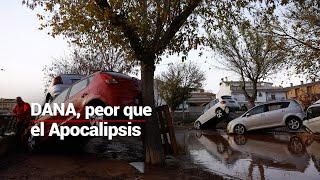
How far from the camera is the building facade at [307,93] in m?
36.5

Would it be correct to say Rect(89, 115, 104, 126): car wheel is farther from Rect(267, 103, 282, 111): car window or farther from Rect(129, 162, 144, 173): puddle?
Rect(267, 103, 282, 111): car window

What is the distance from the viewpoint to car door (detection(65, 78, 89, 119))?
10.7 metres

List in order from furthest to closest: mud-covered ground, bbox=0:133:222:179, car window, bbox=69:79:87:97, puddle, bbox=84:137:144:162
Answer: puddle, bbox=84:137:144:162 → car window, bbox=69:79:87:97 → mud-covered ground, bbox=0:133:222:179

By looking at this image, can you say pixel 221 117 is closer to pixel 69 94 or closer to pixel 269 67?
pixel 269 67

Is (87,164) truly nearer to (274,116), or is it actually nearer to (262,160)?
(262,160)

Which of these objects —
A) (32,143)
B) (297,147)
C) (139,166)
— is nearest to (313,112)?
(297,147)

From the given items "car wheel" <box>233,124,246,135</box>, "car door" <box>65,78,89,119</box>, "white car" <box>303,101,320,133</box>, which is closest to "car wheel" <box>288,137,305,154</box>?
"white car" <box>303,101,320,133</box>

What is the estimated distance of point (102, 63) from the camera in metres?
34.3

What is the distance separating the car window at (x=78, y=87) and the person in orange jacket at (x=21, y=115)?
3355mm

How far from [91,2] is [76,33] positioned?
113 centimetres

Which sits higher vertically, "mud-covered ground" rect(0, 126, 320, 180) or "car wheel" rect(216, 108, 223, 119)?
"car wheel" rect(216, 108, 223, 119)

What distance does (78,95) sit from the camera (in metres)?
11.0

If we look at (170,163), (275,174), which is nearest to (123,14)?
(170,163)

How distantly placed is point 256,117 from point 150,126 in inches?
434
